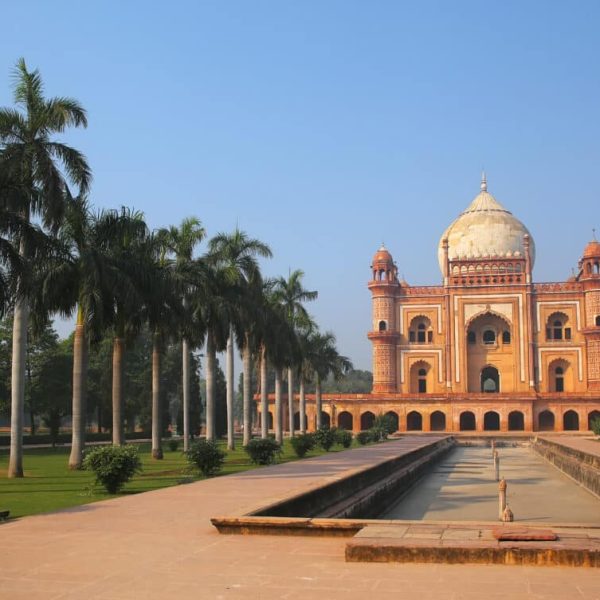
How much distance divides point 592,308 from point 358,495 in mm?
44501

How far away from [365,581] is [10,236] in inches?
433

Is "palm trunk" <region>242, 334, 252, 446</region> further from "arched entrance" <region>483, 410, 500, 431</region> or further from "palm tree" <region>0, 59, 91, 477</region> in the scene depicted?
"arched entrance" <region>483, 410, 500, 431</region>

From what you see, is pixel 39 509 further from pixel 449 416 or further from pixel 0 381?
pixel 449 416

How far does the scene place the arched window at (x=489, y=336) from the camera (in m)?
57.8

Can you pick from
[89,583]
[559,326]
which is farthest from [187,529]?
[559,326]

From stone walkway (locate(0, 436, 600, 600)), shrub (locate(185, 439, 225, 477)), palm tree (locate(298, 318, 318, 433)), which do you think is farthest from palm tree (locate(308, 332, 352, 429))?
stone walkway (locate(0, 436, 600, 600))

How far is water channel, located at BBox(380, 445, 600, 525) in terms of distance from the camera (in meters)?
16.3

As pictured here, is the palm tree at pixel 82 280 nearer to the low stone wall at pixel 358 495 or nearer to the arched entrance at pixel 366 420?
the low stone wall at pixel 358 495

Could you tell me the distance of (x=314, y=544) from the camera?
306 inches

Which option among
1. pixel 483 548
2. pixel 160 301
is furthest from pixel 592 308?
pixel 483 548

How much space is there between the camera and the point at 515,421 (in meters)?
55.5

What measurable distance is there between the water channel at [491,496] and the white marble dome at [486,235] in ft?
97.6

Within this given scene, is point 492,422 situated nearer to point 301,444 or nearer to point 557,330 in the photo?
point 557,330

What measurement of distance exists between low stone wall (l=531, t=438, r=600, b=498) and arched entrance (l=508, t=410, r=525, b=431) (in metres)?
19.9
